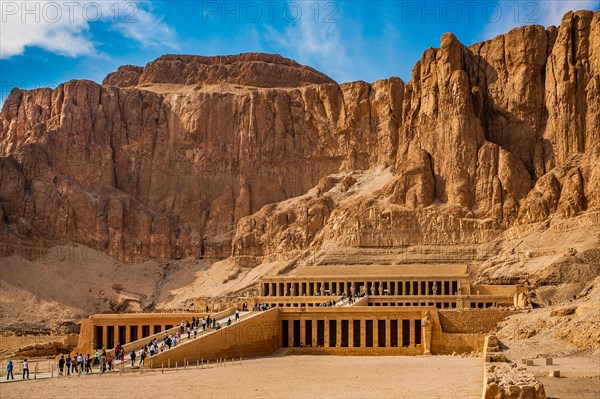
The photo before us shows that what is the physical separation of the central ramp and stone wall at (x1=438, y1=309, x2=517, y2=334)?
511 inches

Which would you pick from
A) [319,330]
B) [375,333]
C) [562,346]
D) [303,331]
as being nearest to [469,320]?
[375,333]

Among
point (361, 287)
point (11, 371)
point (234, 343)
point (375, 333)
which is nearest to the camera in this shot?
point (11, 371)

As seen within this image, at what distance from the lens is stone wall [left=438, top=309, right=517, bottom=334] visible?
77.9m

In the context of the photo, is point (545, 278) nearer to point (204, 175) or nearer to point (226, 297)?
point (226, 297)

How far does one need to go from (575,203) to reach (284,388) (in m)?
80.5

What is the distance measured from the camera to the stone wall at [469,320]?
77.9 meters

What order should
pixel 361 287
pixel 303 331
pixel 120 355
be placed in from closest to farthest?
pixel 120 355 → pixel 303 331 → pixel 361 287

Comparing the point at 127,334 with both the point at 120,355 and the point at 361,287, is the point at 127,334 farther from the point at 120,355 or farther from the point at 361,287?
the point at 361,287

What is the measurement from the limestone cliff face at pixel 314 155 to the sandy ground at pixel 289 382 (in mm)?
66958

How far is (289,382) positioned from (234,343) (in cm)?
2025

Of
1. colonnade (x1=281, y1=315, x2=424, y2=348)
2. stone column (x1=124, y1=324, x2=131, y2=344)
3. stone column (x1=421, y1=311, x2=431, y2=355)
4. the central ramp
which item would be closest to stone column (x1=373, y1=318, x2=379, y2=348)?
colonnade (x1=281, y1=315, x2=424, y2=348)

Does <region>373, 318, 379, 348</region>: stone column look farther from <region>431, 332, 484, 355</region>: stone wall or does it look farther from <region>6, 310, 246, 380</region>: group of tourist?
<region>6, 310, 246, 380</region>: group of tourist

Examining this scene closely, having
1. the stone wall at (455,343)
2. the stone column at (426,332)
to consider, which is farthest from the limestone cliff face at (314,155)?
the stone column at (426,332)

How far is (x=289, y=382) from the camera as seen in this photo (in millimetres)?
53062
